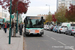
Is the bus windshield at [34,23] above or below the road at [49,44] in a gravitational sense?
above

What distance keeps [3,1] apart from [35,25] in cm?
543

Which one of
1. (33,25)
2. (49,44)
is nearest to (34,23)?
(33,25)

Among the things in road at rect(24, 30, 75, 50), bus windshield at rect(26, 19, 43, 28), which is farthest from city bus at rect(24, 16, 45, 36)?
road at rect(24, 30, 75, 50)

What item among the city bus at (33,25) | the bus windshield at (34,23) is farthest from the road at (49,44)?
the bus windshield at (34,23)

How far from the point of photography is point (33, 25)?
22.0 m

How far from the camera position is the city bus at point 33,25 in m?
21.9

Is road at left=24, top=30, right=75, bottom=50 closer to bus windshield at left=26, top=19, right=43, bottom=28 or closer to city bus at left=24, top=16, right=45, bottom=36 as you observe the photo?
city bus at left=24, top=16, right=45, bottom=36

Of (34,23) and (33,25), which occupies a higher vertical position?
(34,23)

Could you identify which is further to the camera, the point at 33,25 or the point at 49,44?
the point at 33,25

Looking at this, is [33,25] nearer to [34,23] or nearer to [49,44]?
[34,23]

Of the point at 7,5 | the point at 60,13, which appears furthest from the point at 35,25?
the point at 60,13

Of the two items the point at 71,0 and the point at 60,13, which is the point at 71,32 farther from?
the point at 71,0

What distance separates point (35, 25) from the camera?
72.5ft

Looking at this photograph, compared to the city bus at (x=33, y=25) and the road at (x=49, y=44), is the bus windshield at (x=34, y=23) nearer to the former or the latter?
the city bus at (x=33, y=25)
